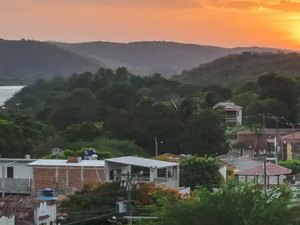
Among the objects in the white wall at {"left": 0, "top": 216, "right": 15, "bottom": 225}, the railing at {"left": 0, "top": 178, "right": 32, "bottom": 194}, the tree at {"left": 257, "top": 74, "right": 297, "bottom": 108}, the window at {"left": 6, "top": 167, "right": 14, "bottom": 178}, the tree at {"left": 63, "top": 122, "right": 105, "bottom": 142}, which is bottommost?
the railing at {"left": 0, "top": 178, "right": 32, "bottom": 194}

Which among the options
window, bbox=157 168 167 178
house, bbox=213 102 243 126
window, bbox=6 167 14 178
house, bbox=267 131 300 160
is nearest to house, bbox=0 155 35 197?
window, bbox=6 167 14 178

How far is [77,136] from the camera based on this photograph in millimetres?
51625

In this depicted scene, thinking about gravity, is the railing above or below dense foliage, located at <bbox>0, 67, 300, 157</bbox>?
below

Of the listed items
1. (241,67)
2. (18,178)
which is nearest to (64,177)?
(18,178)

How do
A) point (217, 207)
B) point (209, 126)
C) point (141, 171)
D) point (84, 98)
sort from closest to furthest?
point (217, 207) → point (141, 171) → point (209, 126) → point (84, 98)

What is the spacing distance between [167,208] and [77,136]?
114ft

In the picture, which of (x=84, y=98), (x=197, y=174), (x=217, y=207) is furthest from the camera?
(x=84, y=98)

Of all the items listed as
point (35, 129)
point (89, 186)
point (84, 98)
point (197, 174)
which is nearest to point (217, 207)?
point (89, 186)

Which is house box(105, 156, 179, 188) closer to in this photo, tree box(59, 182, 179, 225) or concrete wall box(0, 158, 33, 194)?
concrete wall box(0, 158, 33, 194)

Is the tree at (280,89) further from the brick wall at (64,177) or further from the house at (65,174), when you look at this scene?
the brick wall at (64,177)

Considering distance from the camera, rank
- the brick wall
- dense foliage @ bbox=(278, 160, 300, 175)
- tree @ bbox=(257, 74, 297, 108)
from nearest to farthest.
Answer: the brick wall, dense foliage @ bbox=(278, 160, 300, 175), tree @ bbox=(257, 74, 297, 108)

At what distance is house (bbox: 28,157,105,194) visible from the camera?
31609 mm

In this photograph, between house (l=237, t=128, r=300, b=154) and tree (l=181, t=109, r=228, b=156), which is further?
house (l=237, t=128, r=300, b=154)

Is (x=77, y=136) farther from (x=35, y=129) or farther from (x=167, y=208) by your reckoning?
(x=167, y=208)
